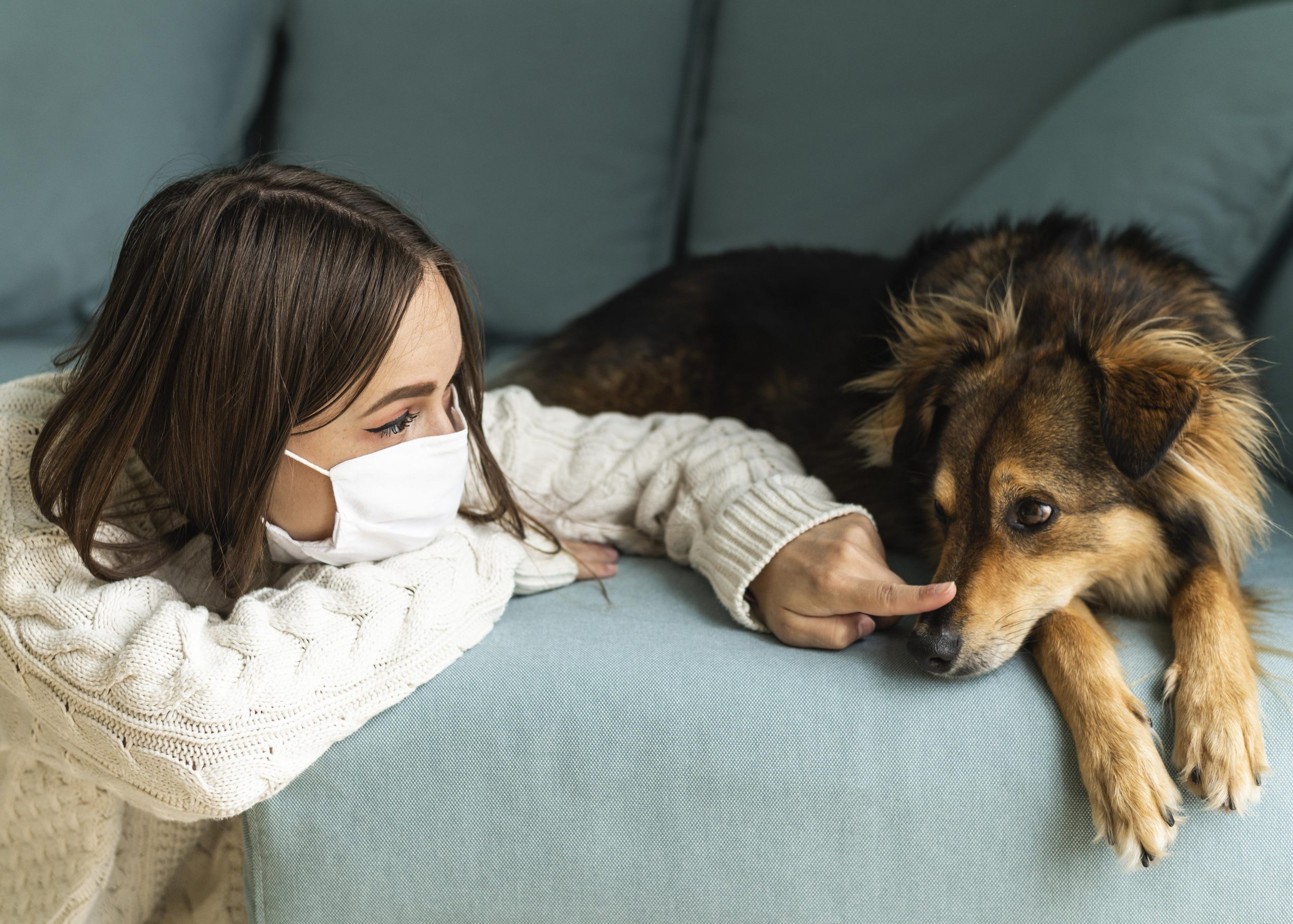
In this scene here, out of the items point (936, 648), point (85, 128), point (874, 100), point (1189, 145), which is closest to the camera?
point (936, 648)

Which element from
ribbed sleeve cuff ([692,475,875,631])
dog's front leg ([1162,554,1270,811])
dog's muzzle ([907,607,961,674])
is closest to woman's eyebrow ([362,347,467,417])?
ribbed sleeve cuff ([692,475,875,631])

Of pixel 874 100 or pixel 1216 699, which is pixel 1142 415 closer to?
pixel 1216 699

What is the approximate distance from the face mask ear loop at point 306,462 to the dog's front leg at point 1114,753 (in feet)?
3.18

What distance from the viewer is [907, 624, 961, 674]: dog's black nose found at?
1.22 m

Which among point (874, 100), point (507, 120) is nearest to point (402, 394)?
point (507, 120)

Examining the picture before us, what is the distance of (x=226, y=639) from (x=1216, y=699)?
46.5 inches

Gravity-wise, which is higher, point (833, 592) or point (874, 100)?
point (874, 100)

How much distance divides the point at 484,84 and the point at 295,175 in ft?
4.80

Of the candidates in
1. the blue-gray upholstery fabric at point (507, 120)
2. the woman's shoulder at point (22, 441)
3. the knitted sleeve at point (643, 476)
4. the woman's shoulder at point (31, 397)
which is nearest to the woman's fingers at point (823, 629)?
the knitted sleeve at point (643, 476)

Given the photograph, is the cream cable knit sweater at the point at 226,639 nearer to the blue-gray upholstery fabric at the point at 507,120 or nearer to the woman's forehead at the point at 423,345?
the woman's forehead at the point at 423,345

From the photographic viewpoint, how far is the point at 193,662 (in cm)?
110

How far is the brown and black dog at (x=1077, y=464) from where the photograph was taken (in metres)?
Answer: 1.14

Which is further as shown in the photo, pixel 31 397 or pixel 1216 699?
pixel 31 397

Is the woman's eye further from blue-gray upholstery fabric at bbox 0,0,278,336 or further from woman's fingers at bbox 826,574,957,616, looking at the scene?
blue-gray upholstery fabric at bbox 0,0,278,336
